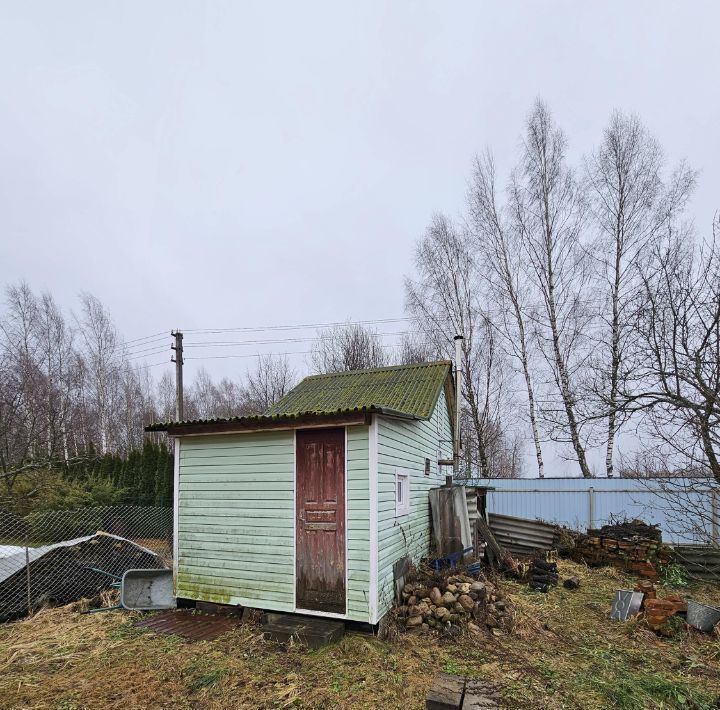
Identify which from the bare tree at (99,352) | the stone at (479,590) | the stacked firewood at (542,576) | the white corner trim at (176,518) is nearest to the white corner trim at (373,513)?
the stone at (479,590)

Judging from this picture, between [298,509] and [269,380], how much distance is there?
22.4m

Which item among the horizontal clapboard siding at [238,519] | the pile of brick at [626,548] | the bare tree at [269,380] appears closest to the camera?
the horizontal clapboard siding at [238,519]

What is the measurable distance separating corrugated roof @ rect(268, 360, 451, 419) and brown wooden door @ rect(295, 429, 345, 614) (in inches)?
77.3

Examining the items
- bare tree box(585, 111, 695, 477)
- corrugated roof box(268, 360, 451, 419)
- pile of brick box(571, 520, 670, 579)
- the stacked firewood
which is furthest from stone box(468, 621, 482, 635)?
bare tree box(585, 111, 695, 477)

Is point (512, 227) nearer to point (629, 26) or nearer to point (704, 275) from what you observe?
point (629, 26)

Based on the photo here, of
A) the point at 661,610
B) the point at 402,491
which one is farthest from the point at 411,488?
the point at 661,610

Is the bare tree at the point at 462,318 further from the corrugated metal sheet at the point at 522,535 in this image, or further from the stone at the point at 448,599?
the stone at the point at 448,599

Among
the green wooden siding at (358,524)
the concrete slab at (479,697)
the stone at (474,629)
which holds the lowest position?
the stone at (474,629)

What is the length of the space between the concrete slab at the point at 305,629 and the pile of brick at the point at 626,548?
6536mm

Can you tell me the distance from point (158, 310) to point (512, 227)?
34.2 m

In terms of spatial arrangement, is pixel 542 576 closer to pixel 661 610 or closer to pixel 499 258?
pixel 661 610

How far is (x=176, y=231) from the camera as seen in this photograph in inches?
826

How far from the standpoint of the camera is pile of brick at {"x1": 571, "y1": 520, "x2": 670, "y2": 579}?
868 centimetres

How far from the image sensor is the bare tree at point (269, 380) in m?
26.8
